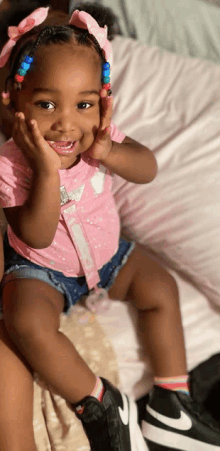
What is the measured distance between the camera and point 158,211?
114 centimetres

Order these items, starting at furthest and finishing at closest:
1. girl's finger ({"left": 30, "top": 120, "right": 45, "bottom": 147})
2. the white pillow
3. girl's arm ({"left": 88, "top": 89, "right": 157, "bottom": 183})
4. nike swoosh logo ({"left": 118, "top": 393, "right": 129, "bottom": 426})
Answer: the white pillow, nike swoosh logo ({"left": 118, "top": 393, "right": 129, "bottom": 426}), girl's arm ({"left": 88, "top": 89, "right": 157, "bottom": 183}), girl's finger ({"left": 30, "top": 120, "right": 45, "bottom": 147})

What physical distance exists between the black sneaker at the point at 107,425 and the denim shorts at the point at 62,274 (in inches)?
8.4

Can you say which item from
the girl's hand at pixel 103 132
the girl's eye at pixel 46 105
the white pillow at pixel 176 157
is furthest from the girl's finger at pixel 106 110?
the white pillow at pixel 176 157

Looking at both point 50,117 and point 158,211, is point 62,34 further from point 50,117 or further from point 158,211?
point 158,211

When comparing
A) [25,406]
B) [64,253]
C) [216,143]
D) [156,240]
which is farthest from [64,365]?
[216,143]

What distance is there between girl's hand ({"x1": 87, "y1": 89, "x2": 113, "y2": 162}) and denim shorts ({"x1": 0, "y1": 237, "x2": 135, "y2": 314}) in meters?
0.28

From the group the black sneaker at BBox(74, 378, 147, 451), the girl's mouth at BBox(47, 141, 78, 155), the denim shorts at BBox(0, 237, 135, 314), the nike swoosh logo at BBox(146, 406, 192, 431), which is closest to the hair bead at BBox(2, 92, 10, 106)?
the girl's mouth at BBox(47, 141, 78, 155)

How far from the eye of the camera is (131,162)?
1005 mm

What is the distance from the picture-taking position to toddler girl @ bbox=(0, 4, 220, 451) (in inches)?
32.6

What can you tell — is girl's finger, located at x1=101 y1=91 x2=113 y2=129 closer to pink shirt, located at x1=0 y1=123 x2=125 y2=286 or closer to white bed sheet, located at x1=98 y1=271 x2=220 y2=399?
pink shirt, located at x1=0 y1=123 x2=125 y2=286

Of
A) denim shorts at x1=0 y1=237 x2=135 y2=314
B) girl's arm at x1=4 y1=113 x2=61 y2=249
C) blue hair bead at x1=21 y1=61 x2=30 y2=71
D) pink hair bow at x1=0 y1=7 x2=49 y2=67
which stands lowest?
denim shorts at x1=0 y1=237 x2=135 y2=314

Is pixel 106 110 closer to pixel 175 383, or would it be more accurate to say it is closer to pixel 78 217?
pixel 78 217

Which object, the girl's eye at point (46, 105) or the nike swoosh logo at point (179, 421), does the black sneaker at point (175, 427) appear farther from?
the girl's eye at point (46, 105)

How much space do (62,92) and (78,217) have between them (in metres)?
0.28
